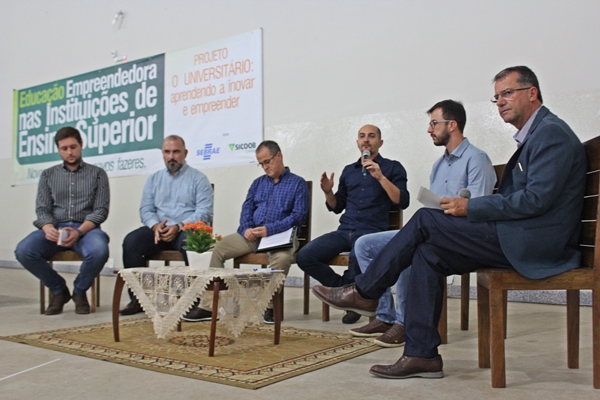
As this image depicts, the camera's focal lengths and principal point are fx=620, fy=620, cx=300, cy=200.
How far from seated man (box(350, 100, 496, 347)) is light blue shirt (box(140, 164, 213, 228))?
1.36 metres

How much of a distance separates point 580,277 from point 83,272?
2.92m

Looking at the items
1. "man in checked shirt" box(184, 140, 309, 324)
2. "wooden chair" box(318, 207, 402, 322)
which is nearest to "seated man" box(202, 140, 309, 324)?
"man in checked shirt" box(184, 140, 309, 324)

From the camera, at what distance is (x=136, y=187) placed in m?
6.62

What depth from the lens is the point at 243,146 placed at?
5.68 metres

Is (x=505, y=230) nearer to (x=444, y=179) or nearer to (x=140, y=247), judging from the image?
(x=444, y=179)

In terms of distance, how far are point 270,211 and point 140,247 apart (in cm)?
87

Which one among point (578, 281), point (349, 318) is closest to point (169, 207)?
point (349, 318)

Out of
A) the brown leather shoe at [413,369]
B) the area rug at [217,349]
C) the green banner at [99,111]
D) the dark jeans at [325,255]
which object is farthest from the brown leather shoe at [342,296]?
the green banner at [99,111]

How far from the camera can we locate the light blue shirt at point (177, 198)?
162 inches

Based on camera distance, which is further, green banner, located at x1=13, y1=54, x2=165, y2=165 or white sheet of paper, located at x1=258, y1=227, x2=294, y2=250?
green banner, located at x1=13, y1=54, x2=165, y2=165

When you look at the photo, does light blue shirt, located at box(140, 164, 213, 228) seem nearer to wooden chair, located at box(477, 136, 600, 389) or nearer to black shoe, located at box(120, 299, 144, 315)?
black shoe, located at box(120, 299, 144, 315)

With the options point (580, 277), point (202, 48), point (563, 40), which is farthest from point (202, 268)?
point (202, 48)

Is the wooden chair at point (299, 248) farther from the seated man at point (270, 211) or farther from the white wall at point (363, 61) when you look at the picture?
the white wall at point (363, 61)

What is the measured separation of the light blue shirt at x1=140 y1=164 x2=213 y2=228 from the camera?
4.12 m
